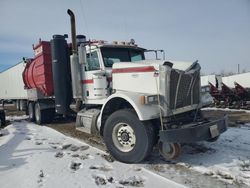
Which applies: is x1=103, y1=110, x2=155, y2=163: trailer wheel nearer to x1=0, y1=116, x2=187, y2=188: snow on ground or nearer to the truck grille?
x1=0, y1=116, x2=187, y2=188: snow on ground

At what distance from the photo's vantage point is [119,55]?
8.29 m

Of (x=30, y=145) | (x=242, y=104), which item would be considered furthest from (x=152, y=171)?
(x=242, y=104)

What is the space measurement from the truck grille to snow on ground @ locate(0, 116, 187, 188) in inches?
59.9

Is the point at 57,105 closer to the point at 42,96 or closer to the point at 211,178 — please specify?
the point at 42,96

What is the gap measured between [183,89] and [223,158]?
1.64m

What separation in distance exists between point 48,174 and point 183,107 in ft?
9.77

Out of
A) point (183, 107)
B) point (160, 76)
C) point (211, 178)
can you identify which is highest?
point (160, 76)

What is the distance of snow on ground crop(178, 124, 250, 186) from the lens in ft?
17.7

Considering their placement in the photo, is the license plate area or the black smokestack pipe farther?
the black smokestack pipe

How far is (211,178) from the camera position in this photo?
525 centimetres

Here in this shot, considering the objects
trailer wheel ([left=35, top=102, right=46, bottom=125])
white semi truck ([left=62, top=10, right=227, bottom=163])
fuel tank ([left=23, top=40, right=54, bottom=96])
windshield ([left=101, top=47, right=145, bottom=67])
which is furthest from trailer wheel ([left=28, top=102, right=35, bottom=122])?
windshield ([left=101, top=47, right=145, bottom=67])

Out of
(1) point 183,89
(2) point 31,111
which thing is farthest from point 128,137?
(2) point 31,111

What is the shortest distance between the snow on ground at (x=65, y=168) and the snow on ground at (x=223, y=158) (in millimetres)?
991

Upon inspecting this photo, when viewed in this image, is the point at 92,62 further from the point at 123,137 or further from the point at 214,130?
the point at 214,130
